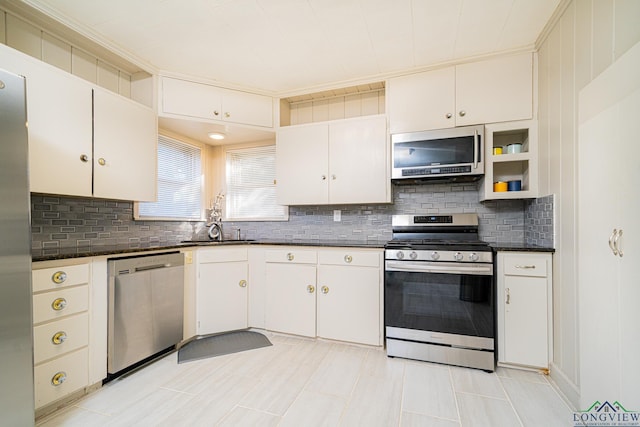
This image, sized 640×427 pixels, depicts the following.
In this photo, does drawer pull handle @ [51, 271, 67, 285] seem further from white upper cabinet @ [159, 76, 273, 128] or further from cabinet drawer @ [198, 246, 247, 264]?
white upper cabinet @ [159, 76, 273, 128]

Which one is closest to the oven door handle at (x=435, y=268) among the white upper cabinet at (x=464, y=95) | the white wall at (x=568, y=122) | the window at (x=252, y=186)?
the white wall at (x=568, y=122)

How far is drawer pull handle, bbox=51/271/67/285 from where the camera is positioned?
1587 millimetres

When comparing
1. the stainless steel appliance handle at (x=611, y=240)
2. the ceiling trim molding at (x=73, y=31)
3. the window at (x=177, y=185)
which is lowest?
the stainless steel appliance handle at (x=611, y=240)

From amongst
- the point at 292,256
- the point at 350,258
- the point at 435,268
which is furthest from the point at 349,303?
the point at 435,268

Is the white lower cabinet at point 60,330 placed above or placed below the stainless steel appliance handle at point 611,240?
below

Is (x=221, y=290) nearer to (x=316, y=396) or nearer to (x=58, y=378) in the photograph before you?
(x=58, y=378)

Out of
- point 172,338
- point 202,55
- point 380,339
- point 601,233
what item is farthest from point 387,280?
point 202,55

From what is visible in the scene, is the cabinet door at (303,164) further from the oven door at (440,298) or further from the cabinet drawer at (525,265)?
the cabinet drawer at (525,265)

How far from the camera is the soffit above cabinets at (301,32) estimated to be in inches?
70.4

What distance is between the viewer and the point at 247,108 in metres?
2.86

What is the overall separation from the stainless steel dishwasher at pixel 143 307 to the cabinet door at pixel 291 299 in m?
0.79

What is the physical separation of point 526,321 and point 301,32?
105 inches

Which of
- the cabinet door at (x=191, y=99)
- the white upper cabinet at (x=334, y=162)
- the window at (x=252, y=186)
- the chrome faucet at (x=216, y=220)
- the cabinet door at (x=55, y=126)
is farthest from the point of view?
the window at (x=252, y=186)

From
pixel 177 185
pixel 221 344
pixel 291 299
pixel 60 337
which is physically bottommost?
pixel 221 344
